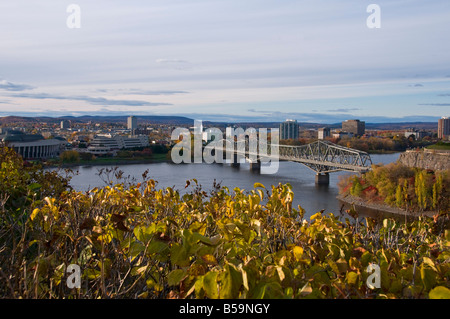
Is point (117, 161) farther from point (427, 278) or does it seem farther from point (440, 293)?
point (440, 293)

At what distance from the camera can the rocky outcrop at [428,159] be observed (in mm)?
24906

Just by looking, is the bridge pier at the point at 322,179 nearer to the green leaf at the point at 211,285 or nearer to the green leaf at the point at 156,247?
the green leaf at the point at 156,247

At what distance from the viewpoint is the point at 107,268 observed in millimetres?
1509

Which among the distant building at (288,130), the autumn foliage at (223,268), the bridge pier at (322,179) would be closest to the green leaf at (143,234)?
the autumn foliage at (223,268)

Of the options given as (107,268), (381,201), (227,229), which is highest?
(227,229)

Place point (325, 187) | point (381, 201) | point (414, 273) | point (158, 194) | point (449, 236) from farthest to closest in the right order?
point (325, 187), point (381, 201), point (158, 194), point (449, 236), point (414, 273)

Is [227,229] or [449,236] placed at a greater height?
[227,229]

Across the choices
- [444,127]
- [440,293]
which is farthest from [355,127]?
[440,293]

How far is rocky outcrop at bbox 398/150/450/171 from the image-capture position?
2491 cm
